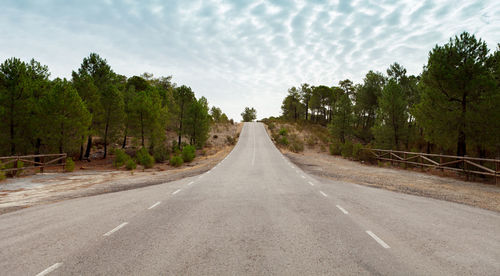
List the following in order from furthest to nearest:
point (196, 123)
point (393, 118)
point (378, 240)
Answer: point (196, 123) < point (393, 118) < point (378, 240)

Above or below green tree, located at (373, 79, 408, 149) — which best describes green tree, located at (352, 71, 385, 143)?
above

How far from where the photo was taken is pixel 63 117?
22.3 metres

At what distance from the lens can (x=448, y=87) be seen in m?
17.3

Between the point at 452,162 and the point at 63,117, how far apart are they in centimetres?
3081

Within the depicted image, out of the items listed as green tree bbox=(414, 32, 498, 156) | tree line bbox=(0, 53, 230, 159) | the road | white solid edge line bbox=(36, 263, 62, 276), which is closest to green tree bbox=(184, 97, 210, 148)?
tree line bbox=(0, 53, 230, 159)

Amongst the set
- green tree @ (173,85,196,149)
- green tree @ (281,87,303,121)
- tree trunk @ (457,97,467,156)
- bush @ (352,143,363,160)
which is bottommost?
bush @ (352,143,363,160)

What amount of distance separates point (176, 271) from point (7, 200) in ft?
32.4

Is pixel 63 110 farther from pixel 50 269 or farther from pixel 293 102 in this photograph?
pixel 293 102

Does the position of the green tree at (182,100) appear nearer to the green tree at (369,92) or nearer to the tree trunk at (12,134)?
the tree trunk at (12,134)

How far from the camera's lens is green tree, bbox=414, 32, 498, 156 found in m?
16.2

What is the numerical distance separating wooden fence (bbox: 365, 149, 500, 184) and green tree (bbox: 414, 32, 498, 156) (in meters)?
1.19

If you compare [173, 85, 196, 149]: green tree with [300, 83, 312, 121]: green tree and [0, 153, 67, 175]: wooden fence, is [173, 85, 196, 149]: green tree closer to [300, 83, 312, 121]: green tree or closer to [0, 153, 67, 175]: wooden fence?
[0, 153, 67, 175]: wooden fence

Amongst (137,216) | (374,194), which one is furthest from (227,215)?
(374,194)

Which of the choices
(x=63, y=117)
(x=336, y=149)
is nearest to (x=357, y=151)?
(x=336, y=149)
